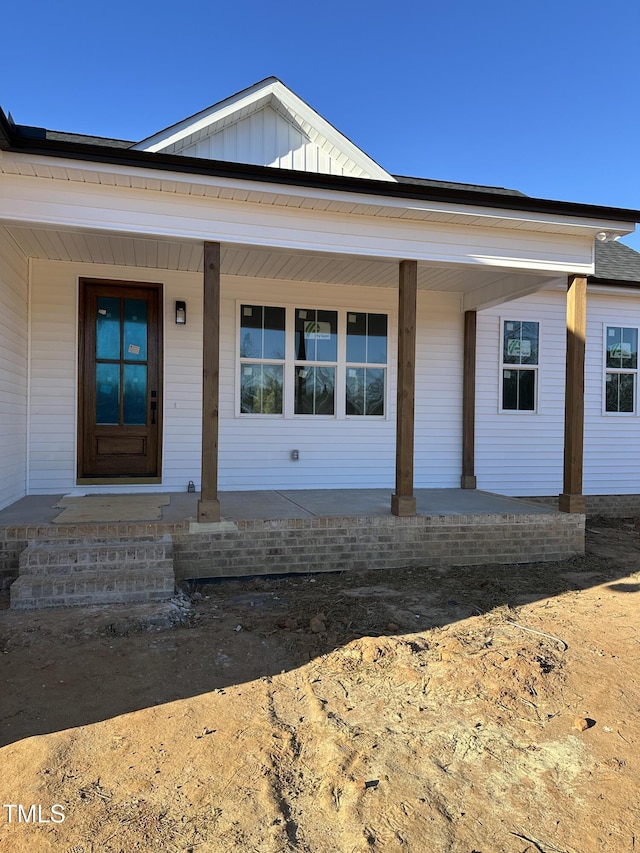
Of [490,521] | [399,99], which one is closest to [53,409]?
[490,521]

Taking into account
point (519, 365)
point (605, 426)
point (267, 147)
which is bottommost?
point (605, 426)

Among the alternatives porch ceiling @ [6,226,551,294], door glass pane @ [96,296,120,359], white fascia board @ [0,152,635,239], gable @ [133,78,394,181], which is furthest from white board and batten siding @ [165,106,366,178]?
white fascia board @ [0,152,635,239]

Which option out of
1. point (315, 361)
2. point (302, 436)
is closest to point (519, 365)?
point (315, 361)

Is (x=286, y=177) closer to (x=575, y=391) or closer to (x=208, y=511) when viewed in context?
(x=208, y=511)

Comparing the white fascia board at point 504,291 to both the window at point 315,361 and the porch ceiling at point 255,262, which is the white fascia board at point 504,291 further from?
the window at point 315,361

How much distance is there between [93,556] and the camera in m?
4.55

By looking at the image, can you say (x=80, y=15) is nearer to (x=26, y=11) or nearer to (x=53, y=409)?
(x=26, y=11)

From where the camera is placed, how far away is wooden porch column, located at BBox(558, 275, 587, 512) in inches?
Answer: 242

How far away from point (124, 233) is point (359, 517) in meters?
3.33

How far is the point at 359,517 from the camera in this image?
5.52 m

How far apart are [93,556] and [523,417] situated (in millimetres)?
6188

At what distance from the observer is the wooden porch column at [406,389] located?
18.4 feet

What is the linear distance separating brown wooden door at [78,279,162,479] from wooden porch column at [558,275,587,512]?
470 cm

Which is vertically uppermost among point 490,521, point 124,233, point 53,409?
point 124,233
